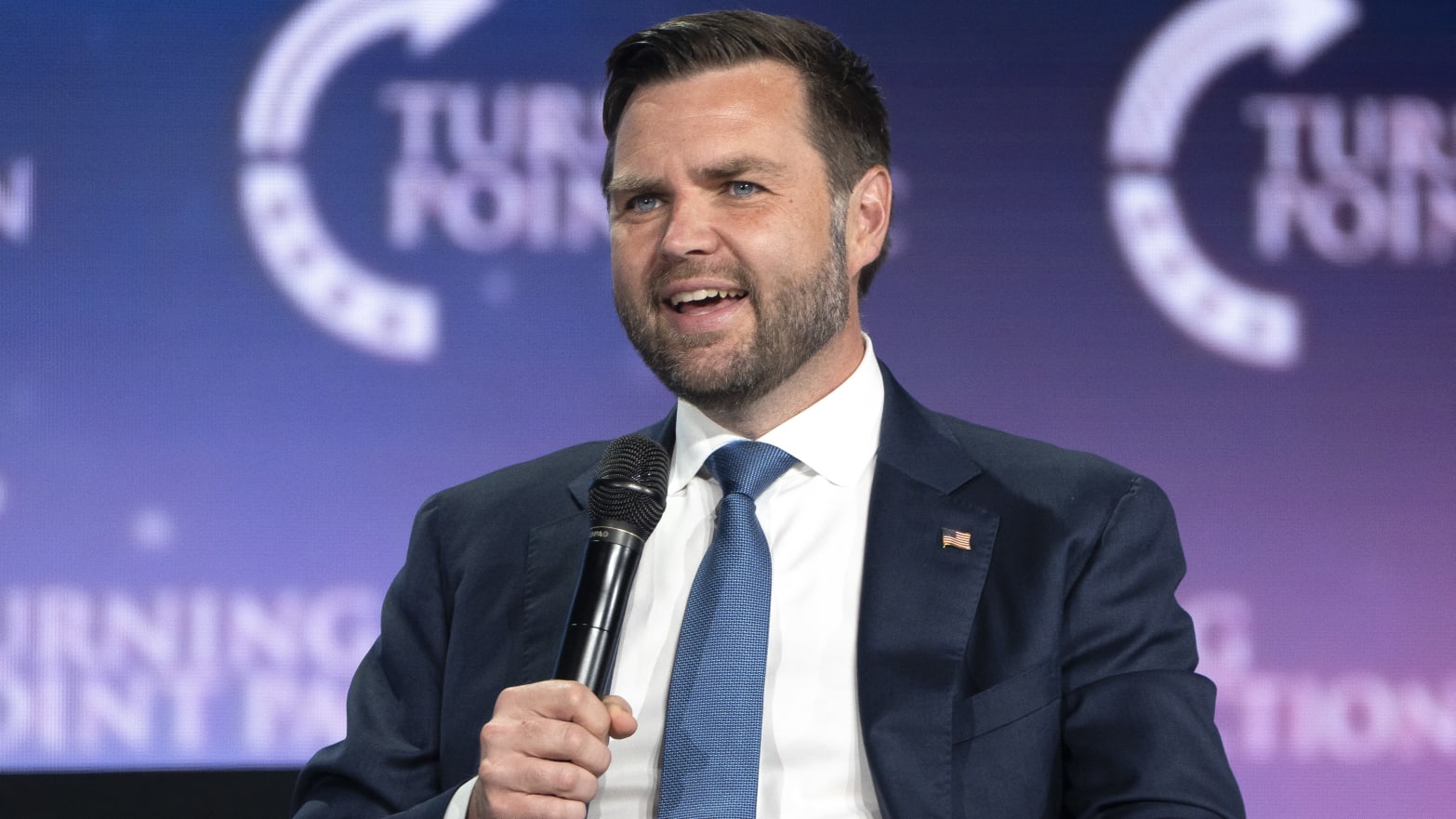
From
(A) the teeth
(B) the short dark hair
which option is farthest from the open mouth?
(B) the short dark hair

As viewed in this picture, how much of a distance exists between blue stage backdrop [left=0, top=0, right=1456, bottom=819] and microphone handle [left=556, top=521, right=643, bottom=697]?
1.63m

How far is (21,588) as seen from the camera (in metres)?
3.01

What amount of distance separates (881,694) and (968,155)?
171cm

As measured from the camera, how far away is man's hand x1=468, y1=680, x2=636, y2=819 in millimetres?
1356

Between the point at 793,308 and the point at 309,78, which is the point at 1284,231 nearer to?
the point at 793,308

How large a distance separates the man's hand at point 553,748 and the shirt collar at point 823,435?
23.7 inches

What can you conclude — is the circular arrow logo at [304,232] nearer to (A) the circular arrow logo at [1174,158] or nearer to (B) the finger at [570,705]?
(A) the circular arrow logo at [1174,158]

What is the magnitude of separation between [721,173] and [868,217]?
331 mm

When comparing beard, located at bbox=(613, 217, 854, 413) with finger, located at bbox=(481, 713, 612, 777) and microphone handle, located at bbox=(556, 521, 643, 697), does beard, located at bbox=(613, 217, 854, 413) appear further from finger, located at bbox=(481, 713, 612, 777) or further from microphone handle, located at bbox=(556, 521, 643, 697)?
finger, located at bbox=(481, 713, 612, 777)

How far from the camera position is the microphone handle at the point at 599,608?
1399 millimetres

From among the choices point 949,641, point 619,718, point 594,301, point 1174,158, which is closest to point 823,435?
point 949,641

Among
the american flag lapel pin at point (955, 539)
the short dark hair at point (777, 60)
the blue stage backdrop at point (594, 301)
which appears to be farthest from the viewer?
the blue stage backdrop at point (594, 301)

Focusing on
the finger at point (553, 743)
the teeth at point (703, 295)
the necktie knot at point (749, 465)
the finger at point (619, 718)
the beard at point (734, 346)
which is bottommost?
the finger at point (553, 743)

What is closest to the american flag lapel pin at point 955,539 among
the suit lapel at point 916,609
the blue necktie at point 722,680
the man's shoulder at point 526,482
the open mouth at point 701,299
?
the suit lapel at point 916,609
